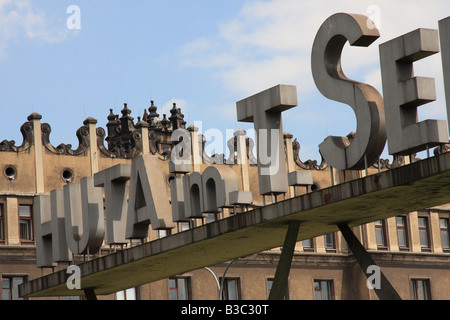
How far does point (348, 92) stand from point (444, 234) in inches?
1488

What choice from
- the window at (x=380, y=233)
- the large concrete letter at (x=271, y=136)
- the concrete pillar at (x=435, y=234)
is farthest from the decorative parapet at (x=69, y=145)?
the large concrete letter at (x=271, y=136)

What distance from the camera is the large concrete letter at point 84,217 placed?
33781 mm

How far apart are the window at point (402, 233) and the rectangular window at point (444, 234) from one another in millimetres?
2519

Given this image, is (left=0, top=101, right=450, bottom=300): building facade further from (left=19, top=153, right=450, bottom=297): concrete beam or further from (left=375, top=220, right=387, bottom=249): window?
(left=19, top=153, right=450, bottom=297): concrete beam

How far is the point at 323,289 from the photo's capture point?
56.8 metres

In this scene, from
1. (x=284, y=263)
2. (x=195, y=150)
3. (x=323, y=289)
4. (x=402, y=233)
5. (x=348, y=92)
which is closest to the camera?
(x=348, y=92)

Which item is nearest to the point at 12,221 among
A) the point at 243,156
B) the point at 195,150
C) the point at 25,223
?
the point at 25,223

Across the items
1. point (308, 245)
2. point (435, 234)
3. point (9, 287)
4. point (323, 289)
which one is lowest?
point (323, 289)

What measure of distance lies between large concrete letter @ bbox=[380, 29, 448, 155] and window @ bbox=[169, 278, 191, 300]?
30.9m

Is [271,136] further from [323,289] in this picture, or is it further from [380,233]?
[380,233]

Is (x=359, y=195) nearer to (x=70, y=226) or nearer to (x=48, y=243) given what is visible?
(x=70, y=226)

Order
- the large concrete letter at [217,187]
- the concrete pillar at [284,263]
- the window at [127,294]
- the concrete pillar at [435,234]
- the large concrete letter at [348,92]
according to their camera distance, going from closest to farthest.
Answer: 1. the large concrete letter at [348,92]
2. the concrete pillar at [284,263]
3. the large concrete letter at [217,187]
4. the window at [127,294]
5. the concrete pillar at [435,234]

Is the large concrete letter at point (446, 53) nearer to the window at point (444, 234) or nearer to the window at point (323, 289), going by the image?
the window at point (323, 289)
